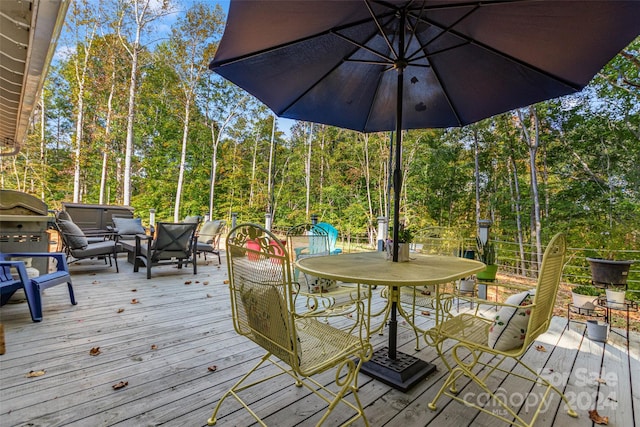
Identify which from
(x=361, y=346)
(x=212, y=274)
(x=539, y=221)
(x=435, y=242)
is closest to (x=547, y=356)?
(x=435, y=242)

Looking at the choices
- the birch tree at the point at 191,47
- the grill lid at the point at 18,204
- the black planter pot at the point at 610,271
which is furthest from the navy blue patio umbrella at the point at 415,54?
the birch tree at the point at 191,47

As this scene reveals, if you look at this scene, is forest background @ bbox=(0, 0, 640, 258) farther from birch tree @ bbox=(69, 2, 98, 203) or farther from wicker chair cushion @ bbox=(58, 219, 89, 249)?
wicker chair cushion @ bbox=(58, 219, 89, 249)

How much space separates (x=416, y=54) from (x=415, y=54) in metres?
0.38

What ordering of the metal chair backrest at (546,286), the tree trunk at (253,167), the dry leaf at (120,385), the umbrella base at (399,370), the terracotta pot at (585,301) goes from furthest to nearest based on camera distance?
the tree trunk at (253,167), the terracotta pot at (585,301), the umbrella base at (399,370), the dry leaf at (120,385), the metal chair backrest at (546,286)

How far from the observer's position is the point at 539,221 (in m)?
8.20

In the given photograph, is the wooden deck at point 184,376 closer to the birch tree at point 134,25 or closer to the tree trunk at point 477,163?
the tree trunk at point 477,163

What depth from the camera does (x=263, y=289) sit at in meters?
1.29

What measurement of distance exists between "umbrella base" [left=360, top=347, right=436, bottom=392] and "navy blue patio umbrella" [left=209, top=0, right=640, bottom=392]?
29.0 inches

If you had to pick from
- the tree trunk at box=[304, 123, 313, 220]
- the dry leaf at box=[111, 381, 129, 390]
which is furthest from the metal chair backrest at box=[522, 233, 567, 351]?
the tree trunk at box=[304, 123, 313, 220]

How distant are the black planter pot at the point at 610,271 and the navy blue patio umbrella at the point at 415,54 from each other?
5.50ft

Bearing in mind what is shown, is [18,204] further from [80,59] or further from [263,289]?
[80,59]

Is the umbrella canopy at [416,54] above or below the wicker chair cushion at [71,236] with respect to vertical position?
above

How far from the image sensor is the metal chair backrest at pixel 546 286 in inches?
55.7

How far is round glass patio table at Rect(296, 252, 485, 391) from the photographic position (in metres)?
1.52
